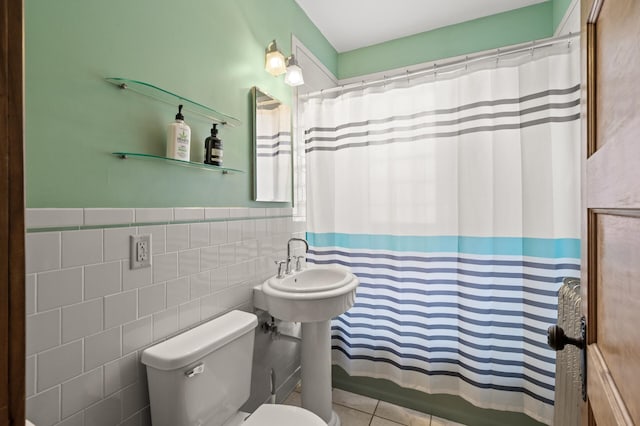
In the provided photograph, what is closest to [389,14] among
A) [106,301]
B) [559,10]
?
[559,10]

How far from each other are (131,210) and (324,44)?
6.55 feet

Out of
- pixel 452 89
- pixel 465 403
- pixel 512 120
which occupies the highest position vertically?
pixel 452 89

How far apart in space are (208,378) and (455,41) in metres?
2.58

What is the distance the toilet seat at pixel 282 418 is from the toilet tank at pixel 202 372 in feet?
0.42

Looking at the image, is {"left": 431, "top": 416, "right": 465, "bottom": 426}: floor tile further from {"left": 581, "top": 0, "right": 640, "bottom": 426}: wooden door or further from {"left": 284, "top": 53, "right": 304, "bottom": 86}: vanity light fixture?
{"left": 284, "top": 53, "right": 304, "bottom": 86}: vanity light fixture

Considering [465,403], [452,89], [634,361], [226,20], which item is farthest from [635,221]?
[465,403]

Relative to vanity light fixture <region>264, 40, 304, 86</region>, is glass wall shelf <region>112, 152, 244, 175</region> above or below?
below

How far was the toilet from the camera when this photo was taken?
3.06 ft

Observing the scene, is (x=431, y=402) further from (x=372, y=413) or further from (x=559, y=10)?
(x=559, y=10)

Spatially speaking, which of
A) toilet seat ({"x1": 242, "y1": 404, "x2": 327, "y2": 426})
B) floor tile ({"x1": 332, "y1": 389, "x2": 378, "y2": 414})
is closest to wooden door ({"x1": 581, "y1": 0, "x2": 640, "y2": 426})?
toilet seat ({"x1": 242, "y1": 404, "x2": 327, "y2": 426})

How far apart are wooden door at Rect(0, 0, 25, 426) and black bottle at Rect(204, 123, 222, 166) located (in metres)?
0.91

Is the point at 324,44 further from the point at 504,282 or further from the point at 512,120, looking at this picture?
the point at 504,282

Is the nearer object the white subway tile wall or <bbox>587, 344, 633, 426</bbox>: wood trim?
<bbox>587, 344, 633, 426</bbox>: wood trim

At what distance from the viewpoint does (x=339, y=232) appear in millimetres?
1920
